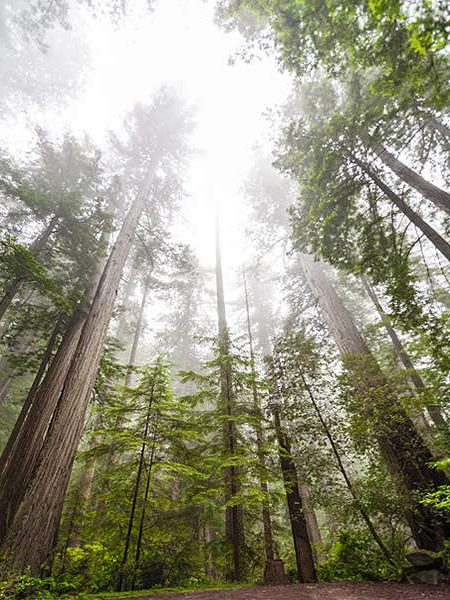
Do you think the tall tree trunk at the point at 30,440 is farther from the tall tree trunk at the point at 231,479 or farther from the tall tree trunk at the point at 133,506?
the tall tree trunk at the point at 231,479

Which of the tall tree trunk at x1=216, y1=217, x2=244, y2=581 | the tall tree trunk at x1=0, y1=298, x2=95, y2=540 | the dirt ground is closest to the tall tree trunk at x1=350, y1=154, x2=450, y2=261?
the tall tree trunk at x1=216, y1=217, x2=244, y2=581

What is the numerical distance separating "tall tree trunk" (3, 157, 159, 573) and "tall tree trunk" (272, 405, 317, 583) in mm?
3966

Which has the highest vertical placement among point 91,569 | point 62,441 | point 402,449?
point 62,441

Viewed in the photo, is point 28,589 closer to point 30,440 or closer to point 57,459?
point 57,459

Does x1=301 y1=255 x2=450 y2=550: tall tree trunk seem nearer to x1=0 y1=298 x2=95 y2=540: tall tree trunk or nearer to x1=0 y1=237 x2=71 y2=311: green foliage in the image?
x1=0 y1=298 x2=95 y2=540: tall tree trunk

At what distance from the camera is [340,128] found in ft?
18.1

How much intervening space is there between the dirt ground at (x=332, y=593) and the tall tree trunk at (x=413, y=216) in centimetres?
491

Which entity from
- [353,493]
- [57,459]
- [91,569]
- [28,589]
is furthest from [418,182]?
[91,569]

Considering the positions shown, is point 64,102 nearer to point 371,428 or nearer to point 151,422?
point 151,422

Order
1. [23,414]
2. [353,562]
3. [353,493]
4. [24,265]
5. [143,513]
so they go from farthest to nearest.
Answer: [23,414], [24,265], [353,562], [353,493], [143,513]

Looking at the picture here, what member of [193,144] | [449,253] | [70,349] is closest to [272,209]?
[193,144]

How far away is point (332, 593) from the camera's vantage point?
3752 millimetres

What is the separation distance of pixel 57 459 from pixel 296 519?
15.1 feet

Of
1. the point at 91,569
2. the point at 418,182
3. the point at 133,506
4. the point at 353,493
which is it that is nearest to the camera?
the point at 133,506
